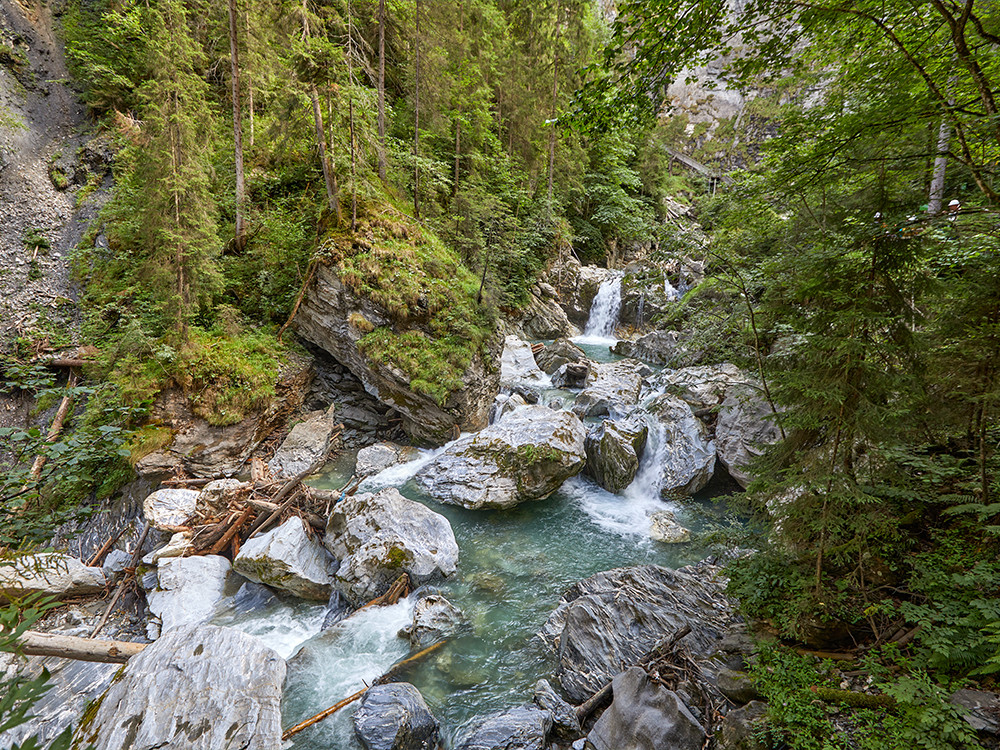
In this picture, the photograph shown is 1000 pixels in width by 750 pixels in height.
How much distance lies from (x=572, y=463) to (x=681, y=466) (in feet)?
7.82

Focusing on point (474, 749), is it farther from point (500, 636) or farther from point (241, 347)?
point (241, 347)

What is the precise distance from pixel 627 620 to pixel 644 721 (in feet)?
4.77

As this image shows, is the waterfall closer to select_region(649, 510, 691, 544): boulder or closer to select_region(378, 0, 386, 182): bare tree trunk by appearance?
select_region(378, 0, 386, 182): bare tree trunk

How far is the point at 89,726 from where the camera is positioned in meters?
3.96

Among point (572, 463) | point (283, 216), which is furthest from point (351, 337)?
point (572, 463)

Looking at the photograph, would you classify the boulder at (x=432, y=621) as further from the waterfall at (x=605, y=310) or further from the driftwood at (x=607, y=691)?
the waterfall at (x=605, y=310)

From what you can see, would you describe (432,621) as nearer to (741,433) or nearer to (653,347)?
(741,433)

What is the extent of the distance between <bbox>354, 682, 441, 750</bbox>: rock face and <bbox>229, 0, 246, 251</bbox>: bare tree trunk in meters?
11.2

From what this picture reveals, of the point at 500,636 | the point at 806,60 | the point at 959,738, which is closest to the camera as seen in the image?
the point at 959,738

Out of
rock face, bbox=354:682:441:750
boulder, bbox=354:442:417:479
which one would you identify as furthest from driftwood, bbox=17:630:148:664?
boulder, bbox=354:442:417:479

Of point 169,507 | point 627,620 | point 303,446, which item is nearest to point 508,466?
point 627,620

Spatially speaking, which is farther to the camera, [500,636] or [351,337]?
[351,337]

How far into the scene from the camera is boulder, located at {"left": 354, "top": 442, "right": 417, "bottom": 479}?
31.5ft

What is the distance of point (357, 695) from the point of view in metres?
4.78
